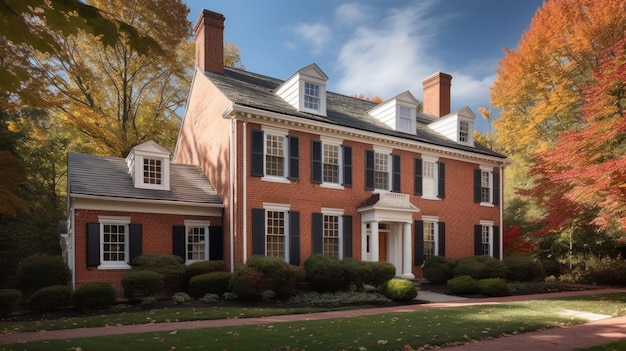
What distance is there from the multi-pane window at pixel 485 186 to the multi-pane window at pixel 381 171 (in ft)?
21.8

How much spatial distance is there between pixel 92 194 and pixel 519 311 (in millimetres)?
13586

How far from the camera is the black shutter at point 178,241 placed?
1650 centimetres

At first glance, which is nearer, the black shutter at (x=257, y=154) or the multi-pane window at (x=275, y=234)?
the black shutter at (x=257, y=154)

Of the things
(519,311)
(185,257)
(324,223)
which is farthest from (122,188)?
(519,311)

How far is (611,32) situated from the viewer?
78.0ft

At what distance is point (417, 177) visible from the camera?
69.9 feet

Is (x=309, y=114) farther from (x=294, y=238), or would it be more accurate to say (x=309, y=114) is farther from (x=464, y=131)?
(x=464, y=131)

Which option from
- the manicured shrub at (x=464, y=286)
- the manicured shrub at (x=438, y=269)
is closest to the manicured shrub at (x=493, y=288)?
the manicured shrub at (x=464, y=286)

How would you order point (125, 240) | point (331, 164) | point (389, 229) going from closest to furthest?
point (125, 240) → point (331, 164) → point (389, 229)

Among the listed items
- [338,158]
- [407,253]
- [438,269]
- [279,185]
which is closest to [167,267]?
[279,185]

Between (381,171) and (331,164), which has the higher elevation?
(331,164)

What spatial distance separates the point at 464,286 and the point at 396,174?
5.84 metres

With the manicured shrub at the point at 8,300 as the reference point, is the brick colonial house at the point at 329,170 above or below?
above

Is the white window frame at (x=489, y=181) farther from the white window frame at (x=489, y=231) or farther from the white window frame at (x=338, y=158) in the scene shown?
the white window frame at (x=338, y=158)
